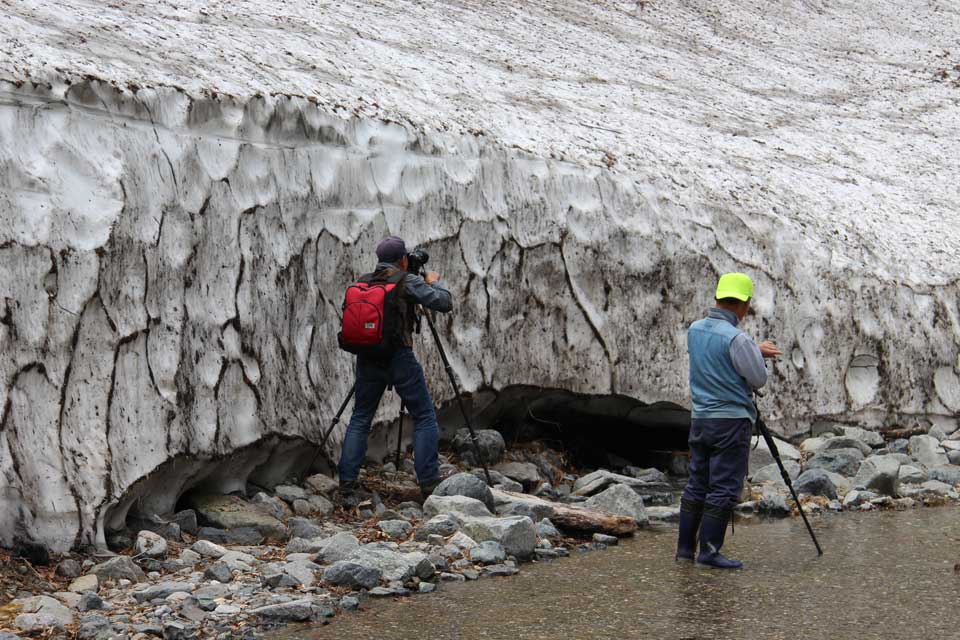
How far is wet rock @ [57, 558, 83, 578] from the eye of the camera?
5.84 metres

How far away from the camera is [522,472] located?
9.18 m

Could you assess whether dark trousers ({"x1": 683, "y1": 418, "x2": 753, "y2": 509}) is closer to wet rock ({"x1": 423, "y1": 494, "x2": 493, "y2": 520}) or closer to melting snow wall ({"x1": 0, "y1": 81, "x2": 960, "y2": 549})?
wet rock ({"x1": 423, "y1": 494, "x2": 493, "y2": 520})

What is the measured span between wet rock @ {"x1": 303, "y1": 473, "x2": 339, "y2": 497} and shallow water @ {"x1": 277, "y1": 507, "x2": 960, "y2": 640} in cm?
206

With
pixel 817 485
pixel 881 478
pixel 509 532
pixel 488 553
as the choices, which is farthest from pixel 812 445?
pixel 488 553

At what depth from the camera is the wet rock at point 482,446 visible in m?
9.29

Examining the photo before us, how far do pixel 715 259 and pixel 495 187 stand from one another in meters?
2.56

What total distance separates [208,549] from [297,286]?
250 centimetres

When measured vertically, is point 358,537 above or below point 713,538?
below

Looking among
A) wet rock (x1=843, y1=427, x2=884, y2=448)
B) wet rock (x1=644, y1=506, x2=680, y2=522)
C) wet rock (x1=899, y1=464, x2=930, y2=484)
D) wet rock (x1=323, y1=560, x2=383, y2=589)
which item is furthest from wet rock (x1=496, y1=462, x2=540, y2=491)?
wet rock (x1=843, y1=427, x2=884, y2=448)

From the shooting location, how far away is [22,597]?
5.45 metres

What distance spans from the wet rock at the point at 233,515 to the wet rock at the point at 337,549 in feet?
2.25

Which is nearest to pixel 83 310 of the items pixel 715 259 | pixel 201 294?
pixel 201 294

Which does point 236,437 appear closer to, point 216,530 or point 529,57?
point 216,530

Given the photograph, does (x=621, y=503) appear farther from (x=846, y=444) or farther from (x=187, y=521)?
(x=846, y=444)
